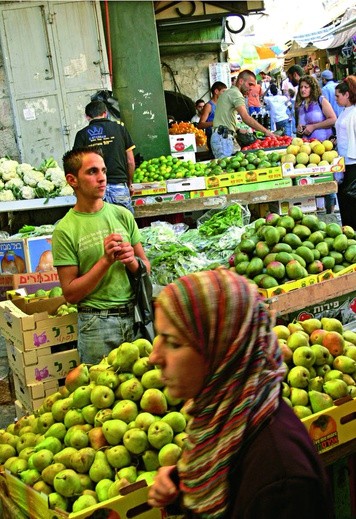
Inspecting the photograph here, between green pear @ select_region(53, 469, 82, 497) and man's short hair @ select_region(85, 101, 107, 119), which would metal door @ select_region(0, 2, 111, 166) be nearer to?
man's short hair @ select_region(85, 101, 107, 119)

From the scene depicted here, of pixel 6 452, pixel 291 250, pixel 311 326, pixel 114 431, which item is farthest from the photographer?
pixel 291 250

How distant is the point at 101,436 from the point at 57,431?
288mm

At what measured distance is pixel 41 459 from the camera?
3.13 meters

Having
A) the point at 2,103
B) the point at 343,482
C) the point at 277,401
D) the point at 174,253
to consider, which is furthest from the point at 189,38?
the point at 277,401

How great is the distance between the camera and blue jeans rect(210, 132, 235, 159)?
1110cm

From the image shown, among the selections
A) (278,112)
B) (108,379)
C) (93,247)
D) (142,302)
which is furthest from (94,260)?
(278,112)

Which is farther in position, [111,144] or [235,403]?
[111,144]

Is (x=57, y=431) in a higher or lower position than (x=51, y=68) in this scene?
lower

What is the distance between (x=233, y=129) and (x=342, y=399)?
27.3ft

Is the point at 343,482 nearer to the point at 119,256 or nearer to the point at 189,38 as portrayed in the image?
the point at 119,256

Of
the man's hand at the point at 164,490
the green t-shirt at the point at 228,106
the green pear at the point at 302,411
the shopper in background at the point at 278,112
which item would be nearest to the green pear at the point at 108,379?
the green pear at the point at 302,411

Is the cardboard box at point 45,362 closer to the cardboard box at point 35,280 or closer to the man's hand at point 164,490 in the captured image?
the cardboard box at point 35,280

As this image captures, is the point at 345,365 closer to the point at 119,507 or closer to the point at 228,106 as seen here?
the point at 119,507

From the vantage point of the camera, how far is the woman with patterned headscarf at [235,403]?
1648 millimetres
